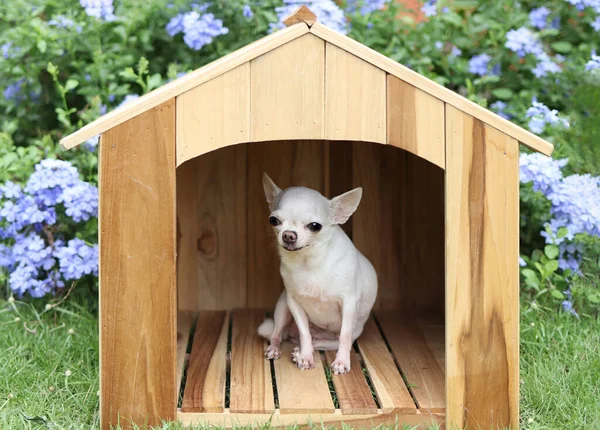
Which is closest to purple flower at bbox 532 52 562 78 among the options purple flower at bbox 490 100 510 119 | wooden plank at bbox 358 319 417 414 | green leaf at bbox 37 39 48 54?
purple flower at bbox 490 100 510 119

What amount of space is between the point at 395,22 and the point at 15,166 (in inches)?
86.0

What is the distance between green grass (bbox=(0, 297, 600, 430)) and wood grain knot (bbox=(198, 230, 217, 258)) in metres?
0.62

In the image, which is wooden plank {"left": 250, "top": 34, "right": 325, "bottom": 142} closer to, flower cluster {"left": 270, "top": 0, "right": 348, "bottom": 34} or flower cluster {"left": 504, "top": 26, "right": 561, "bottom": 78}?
flower cluster {"left": 270, "top": 0, "right": 348, "bottom": 34}

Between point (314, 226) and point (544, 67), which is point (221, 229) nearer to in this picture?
point (314, 226)

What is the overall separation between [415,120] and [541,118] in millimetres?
1579

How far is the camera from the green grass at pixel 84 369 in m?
2.96

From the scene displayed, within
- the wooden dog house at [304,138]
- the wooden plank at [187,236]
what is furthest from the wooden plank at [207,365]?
the wooden plank at [187,236]

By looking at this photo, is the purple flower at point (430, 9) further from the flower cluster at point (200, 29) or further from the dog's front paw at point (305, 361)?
the dog's front paw at point (305, 361)

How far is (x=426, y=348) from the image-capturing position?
3.58 meters

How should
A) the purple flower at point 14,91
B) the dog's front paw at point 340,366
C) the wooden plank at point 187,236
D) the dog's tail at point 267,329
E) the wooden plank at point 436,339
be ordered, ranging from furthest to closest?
A: the purple flower at point 14,91
the wooden plank at point 187,236
the dog's tail at point 267,329
the wooden plank at point 436,339
the dog's front paw at point 340,366

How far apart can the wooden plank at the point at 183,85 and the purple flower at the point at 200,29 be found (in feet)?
5.15

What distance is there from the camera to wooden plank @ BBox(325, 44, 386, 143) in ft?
8.78

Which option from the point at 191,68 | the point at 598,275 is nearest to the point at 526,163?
the point at 598,275

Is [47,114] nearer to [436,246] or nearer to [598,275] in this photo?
[436,246]
